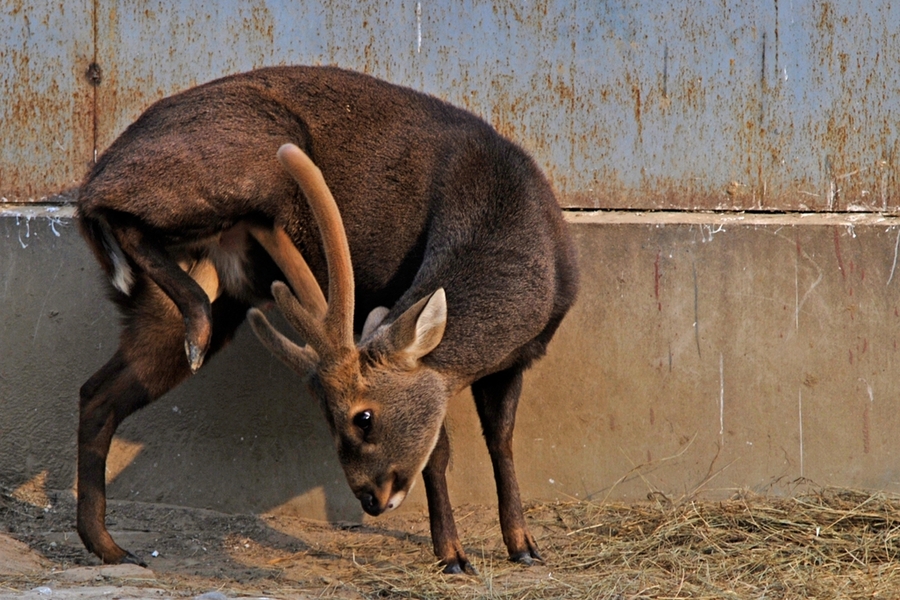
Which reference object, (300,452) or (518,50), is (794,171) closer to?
(518,50)

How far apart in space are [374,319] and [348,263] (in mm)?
452

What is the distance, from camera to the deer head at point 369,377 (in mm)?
3848

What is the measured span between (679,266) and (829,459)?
44.3 inches

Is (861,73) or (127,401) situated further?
(861,73)

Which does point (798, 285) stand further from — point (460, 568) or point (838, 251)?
point (460, 568)

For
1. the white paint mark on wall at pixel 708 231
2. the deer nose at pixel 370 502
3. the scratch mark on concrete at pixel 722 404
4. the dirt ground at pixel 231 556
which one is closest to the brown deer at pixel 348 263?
the deer nose at pixel 370 502

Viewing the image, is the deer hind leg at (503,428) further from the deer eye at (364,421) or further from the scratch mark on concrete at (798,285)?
the scratch mark on concrete at (798,285)

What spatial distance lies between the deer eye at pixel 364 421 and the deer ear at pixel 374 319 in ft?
1.19

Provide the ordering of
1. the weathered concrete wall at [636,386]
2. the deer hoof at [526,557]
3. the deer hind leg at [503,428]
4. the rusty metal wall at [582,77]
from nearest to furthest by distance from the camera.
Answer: the deer hoof at [526,557] → the deer hind leg at [503,428] → the weathered concrete wall at [636,386] → the rusty metal wall at [582,77]

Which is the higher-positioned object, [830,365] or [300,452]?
[830,365]

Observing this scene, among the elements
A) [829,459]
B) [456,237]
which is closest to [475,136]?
[456,237]

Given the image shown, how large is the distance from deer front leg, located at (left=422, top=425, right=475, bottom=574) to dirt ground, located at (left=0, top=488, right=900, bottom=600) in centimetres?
10

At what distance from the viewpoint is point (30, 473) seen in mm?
5043

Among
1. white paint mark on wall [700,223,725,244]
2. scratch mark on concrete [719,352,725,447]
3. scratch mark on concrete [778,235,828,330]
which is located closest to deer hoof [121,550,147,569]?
scratch mark on concrete [719,352,725,447]
